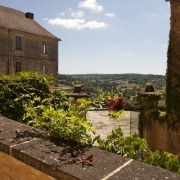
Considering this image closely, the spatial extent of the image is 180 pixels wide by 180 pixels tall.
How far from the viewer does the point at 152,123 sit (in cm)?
1284

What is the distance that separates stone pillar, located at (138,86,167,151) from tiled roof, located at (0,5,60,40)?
21.0m

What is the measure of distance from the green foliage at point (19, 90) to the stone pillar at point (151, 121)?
857 cm

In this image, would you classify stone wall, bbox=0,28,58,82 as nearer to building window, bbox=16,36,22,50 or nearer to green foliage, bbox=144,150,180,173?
building window, bbox=16,36,22,50

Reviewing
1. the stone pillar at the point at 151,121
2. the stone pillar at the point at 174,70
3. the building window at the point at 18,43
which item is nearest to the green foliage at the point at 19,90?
the stone pillar at the point at 151,121

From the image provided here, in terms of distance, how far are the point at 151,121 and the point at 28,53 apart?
883 inches

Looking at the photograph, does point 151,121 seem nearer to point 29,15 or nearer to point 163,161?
point 163,161

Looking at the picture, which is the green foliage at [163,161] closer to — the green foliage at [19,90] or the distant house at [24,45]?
the green foliage at [19,90]

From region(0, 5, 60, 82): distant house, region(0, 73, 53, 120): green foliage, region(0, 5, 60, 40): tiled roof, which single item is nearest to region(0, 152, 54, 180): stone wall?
region(0, 73, 53, 120): green foliage

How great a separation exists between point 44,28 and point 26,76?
105 feet

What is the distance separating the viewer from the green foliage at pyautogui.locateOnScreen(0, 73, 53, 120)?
13.0ft

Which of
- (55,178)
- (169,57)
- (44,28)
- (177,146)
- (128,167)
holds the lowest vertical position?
(177,146)

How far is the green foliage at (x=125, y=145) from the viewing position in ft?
7.77

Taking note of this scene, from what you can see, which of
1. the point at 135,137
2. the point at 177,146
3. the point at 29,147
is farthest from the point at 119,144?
the point at 177,146

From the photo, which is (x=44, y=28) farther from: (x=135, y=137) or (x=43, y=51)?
(x=135, y=137)
